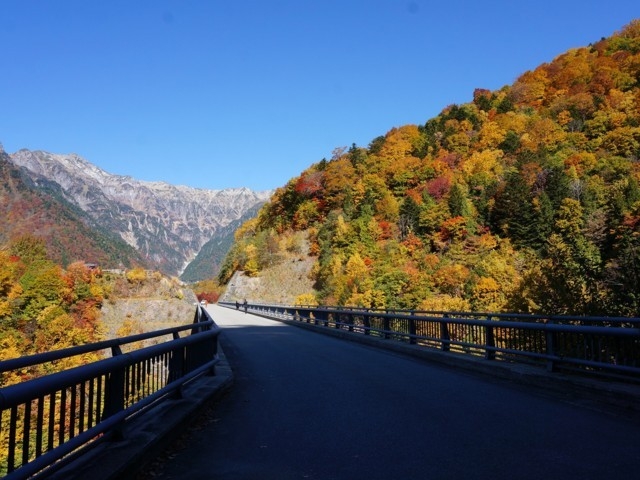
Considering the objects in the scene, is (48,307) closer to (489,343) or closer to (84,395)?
(489,343)

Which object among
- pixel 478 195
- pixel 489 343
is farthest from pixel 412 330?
pixel 478 195

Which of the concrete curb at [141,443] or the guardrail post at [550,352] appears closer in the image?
the concrete curb at [141,443]

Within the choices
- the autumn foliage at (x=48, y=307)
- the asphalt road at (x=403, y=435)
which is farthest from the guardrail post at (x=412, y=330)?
the autumn foliage at (x=48, y=307)

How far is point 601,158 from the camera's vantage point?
315 ft

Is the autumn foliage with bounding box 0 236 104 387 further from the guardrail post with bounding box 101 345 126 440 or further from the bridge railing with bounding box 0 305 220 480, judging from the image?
the guardrail post with bounding box 101 345 126 440

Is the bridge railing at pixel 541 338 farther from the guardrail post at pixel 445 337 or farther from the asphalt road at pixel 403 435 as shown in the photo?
the asphalt road at pixel 403 435

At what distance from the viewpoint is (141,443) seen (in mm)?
5281

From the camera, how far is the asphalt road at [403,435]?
5000 mm

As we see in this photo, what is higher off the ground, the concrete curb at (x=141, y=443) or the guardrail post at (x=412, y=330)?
the guardrail post at (x=412, y=330)

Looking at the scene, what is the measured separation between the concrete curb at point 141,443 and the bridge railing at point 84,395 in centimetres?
11

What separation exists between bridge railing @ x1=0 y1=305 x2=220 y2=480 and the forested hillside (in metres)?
44.3

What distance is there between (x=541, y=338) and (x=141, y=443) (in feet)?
26.9

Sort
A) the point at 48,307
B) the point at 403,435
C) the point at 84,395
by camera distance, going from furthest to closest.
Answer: the point at 48,307, the point at 403,435, the point at 84,395

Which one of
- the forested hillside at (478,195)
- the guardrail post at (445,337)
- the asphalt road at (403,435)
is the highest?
the forested hillside at (478,195)
